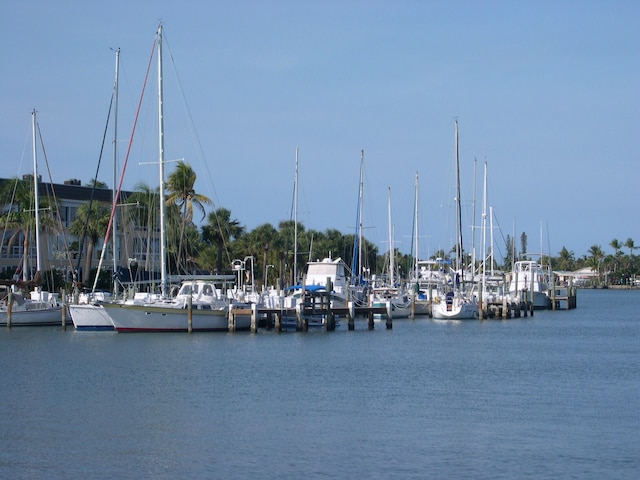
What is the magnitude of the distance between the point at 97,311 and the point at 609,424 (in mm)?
35193

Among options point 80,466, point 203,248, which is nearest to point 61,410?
point 80,466

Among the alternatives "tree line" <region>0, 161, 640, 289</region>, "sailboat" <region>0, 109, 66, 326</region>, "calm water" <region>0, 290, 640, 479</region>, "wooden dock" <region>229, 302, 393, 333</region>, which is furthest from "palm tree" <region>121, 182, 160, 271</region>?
"calm water" <region>0, 290, 640, 479</region>

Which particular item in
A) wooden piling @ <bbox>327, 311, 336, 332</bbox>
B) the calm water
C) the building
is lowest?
the calm water

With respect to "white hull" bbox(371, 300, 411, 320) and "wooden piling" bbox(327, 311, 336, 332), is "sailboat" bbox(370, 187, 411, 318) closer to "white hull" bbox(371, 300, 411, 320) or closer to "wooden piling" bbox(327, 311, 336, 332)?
"white hull" bbox(371, 300, 411, 320)

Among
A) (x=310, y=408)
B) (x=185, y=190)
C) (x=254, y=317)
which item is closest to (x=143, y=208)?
(x=185, y=190)

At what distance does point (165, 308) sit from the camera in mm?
56156

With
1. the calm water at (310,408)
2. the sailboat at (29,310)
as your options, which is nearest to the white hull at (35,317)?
the sailboat at (29,310)

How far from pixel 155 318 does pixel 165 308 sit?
0.72 m

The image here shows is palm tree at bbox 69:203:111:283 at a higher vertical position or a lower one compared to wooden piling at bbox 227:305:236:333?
higher

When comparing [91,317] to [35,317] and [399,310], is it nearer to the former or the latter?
[35,317]

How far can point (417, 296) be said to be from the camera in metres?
85.9

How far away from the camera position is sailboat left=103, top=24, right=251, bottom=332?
55906mm

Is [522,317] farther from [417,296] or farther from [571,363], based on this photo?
[571,363]

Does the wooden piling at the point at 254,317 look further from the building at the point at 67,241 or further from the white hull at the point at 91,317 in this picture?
the building at the point at 67,241
